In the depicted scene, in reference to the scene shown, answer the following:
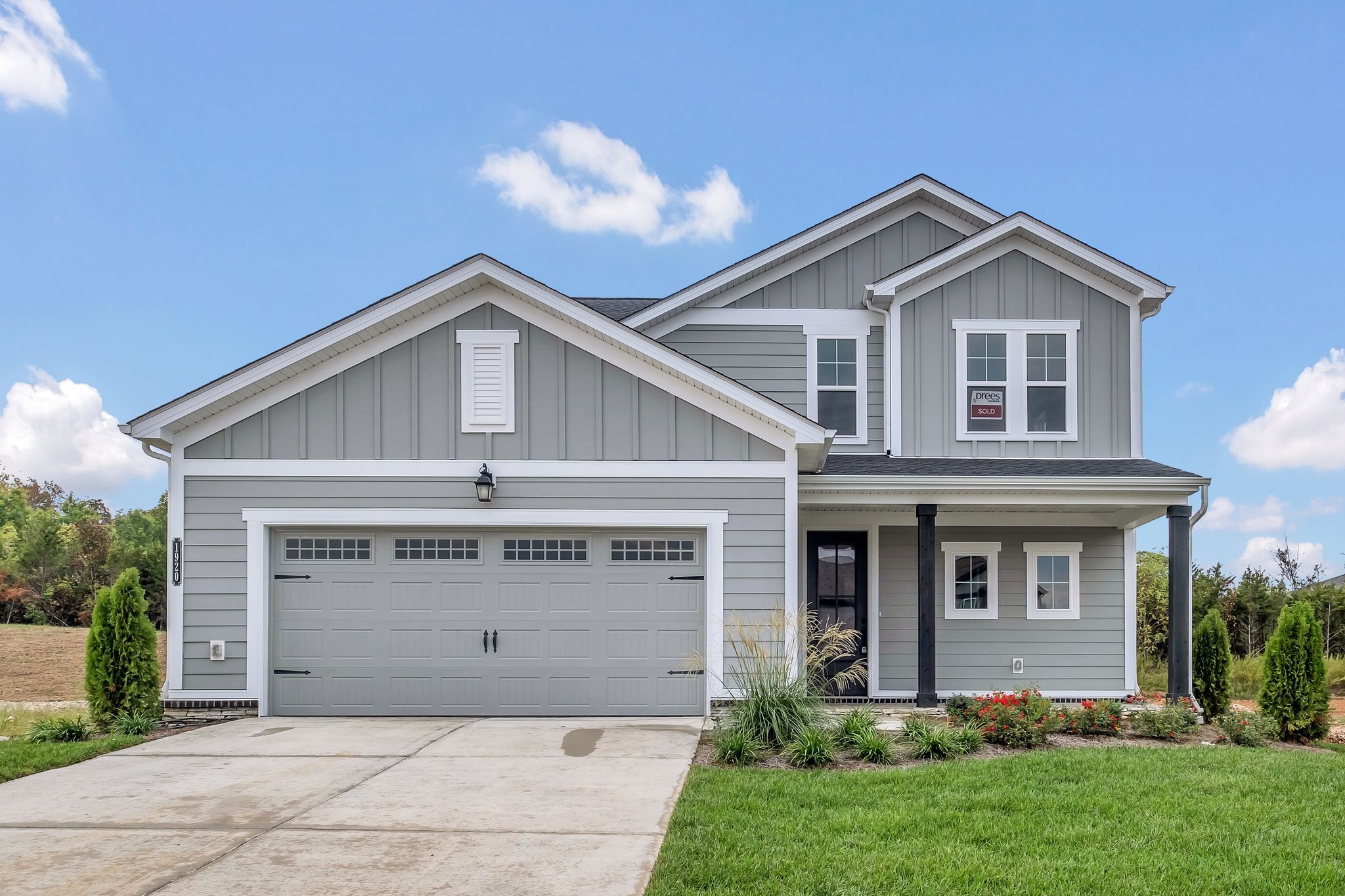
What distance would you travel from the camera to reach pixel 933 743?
24.9ft

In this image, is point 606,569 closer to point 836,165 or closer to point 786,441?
point 786,441

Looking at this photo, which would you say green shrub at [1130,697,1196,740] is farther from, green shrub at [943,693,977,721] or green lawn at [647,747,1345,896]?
green shrub at [943,693,977,721]

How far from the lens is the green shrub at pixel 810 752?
289 inches

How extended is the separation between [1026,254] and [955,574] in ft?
13.6

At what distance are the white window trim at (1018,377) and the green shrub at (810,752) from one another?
17.6 feet

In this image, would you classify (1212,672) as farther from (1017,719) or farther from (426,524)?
(426,524)

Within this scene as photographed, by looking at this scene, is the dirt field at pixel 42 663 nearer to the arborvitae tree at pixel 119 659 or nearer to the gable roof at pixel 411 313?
the arborvitae tree at pixel 119 659

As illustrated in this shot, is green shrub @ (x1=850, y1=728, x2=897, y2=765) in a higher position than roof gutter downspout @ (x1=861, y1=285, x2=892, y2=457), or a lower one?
lower

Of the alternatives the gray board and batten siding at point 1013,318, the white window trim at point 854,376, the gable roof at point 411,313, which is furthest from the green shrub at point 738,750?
the gray board and batten siding at point 1013,318

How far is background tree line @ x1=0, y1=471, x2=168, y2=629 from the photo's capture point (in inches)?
906

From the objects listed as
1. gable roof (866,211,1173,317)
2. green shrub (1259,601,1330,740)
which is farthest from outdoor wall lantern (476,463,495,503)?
green shrub (1259,601,1330,740)

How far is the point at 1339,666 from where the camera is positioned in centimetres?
1551

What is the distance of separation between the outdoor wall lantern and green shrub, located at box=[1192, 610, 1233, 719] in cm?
826

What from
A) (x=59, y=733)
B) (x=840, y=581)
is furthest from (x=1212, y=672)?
(x=59, y=733)
